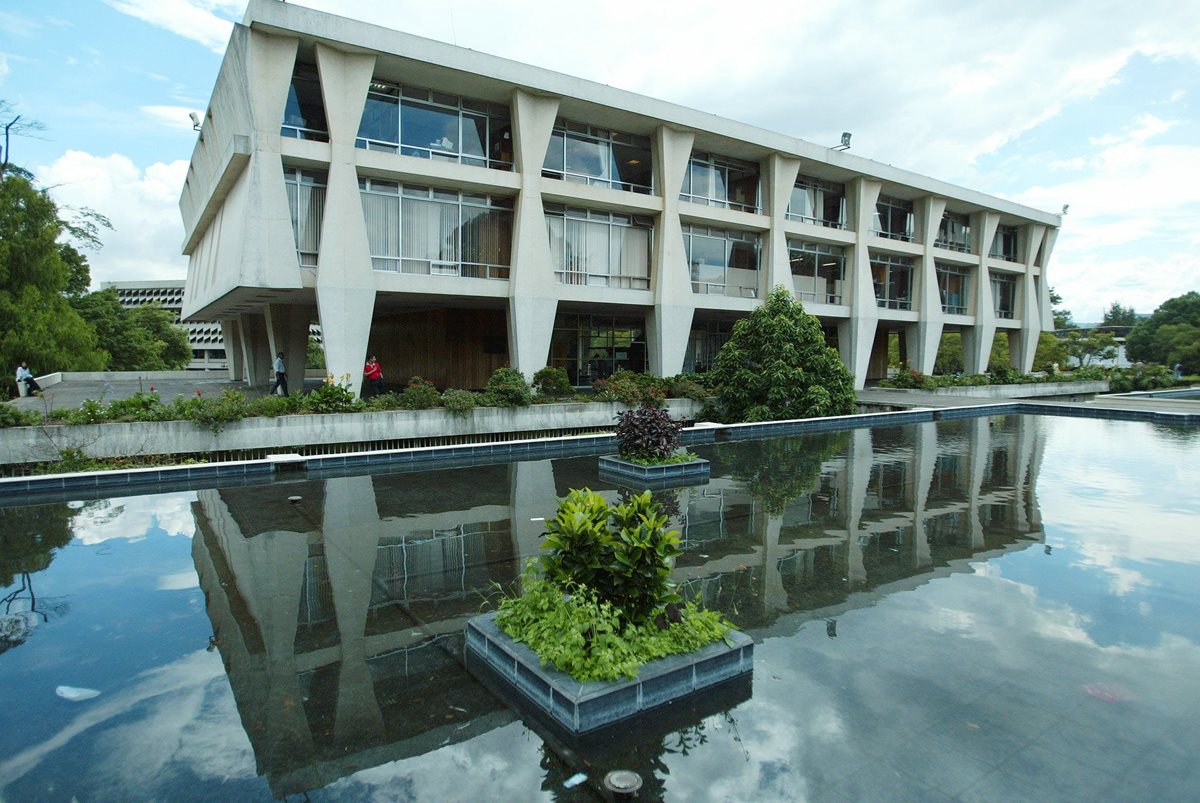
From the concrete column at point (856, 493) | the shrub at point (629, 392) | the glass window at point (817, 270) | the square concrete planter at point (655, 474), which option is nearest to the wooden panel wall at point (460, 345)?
the shrub at point (629, 392)

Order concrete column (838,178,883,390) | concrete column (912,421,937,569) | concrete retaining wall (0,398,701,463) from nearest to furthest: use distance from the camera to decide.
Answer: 1. concrete column (912,421,937,569)
2. concrete retaining wall (0,398,701,463)
3. concrete column (838,178,883,390)

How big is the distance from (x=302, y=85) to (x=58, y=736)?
1830 centimetres

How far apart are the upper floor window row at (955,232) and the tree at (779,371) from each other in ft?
62.1

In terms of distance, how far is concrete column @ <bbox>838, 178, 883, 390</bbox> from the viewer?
29328mm

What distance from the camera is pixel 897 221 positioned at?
3303cm

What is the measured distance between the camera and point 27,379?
75.7ft

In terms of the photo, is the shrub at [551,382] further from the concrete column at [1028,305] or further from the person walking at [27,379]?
the concrete column at [1028,305]

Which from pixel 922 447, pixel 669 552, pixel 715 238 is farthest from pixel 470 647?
pixel 715 238

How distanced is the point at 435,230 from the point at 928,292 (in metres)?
24.8

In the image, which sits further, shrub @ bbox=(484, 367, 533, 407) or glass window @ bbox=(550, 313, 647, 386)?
glass window @ bbox=(550, 313, 647, 386)

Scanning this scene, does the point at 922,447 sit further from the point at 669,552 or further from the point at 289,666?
the point at 289,666

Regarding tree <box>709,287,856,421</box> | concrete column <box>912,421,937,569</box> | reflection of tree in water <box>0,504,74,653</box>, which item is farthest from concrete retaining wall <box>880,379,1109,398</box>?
reflection of tree in water <box>0,504,74,653</box>

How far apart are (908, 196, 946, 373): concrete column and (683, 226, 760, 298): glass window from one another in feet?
36.4

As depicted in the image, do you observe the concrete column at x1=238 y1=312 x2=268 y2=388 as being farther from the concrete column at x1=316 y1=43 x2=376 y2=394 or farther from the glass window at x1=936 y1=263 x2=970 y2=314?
the glass window at x1=936 y1=263 x2=970 y2=314
